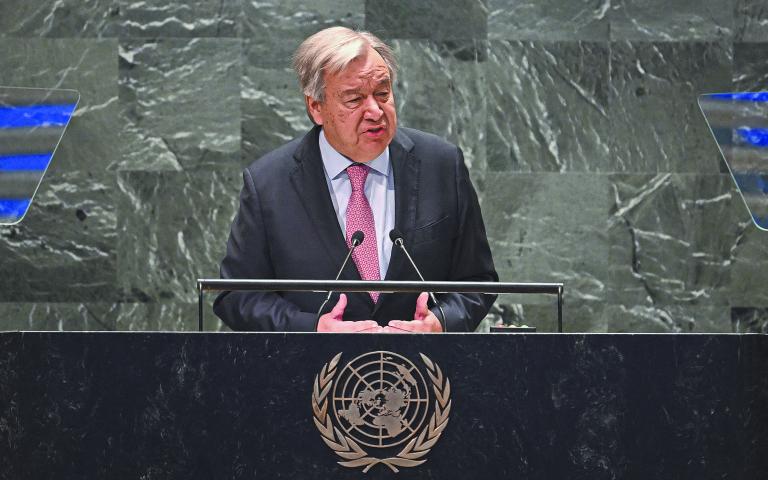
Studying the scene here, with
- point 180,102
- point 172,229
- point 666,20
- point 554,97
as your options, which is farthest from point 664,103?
point 172,229

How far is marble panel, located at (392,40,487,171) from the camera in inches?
222

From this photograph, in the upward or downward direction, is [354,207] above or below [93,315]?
above

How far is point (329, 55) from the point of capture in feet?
11.9

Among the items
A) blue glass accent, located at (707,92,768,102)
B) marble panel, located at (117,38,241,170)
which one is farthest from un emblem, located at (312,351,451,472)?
marble panel, located at (117,38,241,170)

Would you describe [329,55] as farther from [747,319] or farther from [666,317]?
[747,319]

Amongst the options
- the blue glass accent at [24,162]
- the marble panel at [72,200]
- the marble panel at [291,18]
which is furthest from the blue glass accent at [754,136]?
the marble panel at [72,200]

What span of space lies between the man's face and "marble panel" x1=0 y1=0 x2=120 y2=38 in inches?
91.4

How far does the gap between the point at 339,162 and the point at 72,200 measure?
7.72 feet

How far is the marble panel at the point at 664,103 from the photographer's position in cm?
568

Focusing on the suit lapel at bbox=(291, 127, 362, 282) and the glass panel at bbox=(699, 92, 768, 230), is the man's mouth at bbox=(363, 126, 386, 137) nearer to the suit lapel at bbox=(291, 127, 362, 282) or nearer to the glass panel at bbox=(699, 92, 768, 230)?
the suit lapel at bbox=(291, 127, 362, 282)

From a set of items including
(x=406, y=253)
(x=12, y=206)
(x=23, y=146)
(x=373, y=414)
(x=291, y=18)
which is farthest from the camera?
(x=291, y=18)

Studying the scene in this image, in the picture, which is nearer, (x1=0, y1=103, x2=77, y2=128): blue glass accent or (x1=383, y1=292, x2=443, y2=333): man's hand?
(x1=383, y1=292, x2=443, y2=333): man's hand

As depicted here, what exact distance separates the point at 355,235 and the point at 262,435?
0.65 meters

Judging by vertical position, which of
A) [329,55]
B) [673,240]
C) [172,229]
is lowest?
[673,240]
